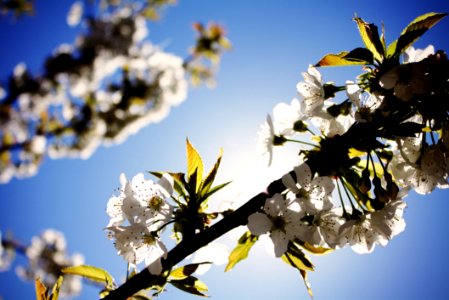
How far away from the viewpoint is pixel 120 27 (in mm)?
8930

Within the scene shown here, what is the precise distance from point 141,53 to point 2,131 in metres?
4.27

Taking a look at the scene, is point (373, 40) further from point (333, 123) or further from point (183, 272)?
point (183, 272)

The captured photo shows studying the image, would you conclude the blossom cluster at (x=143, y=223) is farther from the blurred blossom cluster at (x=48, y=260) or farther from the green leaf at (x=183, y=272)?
the blurred blossom cluster at (x=48, y=260)

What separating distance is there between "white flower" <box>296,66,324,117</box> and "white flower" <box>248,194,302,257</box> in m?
0.43

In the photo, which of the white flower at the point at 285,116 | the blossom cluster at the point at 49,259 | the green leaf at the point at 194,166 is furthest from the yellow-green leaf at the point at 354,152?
the blossom cluster at the point at 49,259

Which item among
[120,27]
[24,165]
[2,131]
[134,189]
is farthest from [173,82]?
[134,189]

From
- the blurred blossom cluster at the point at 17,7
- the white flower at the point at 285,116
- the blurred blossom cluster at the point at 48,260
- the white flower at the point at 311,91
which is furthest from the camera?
the blurred blossom cluster at the point at 48,260

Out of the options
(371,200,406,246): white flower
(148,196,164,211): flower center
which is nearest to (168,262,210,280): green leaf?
(148,196,164,211): flower center

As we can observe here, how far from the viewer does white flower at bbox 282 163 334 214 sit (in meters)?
0.91

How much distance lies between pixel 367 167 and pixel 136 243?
2.61 ft

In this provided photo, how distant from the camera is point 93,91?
8648mm

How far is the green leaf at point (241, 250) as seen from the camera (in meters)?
1.08

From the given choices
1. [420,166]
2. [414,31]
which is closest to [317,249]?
[420,166]

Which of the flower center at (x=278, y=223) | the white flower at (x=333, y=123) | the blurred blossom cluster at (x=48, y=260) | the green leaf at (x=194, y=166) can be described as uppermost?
the blurred blossom cluster at (x=48, y=260)
